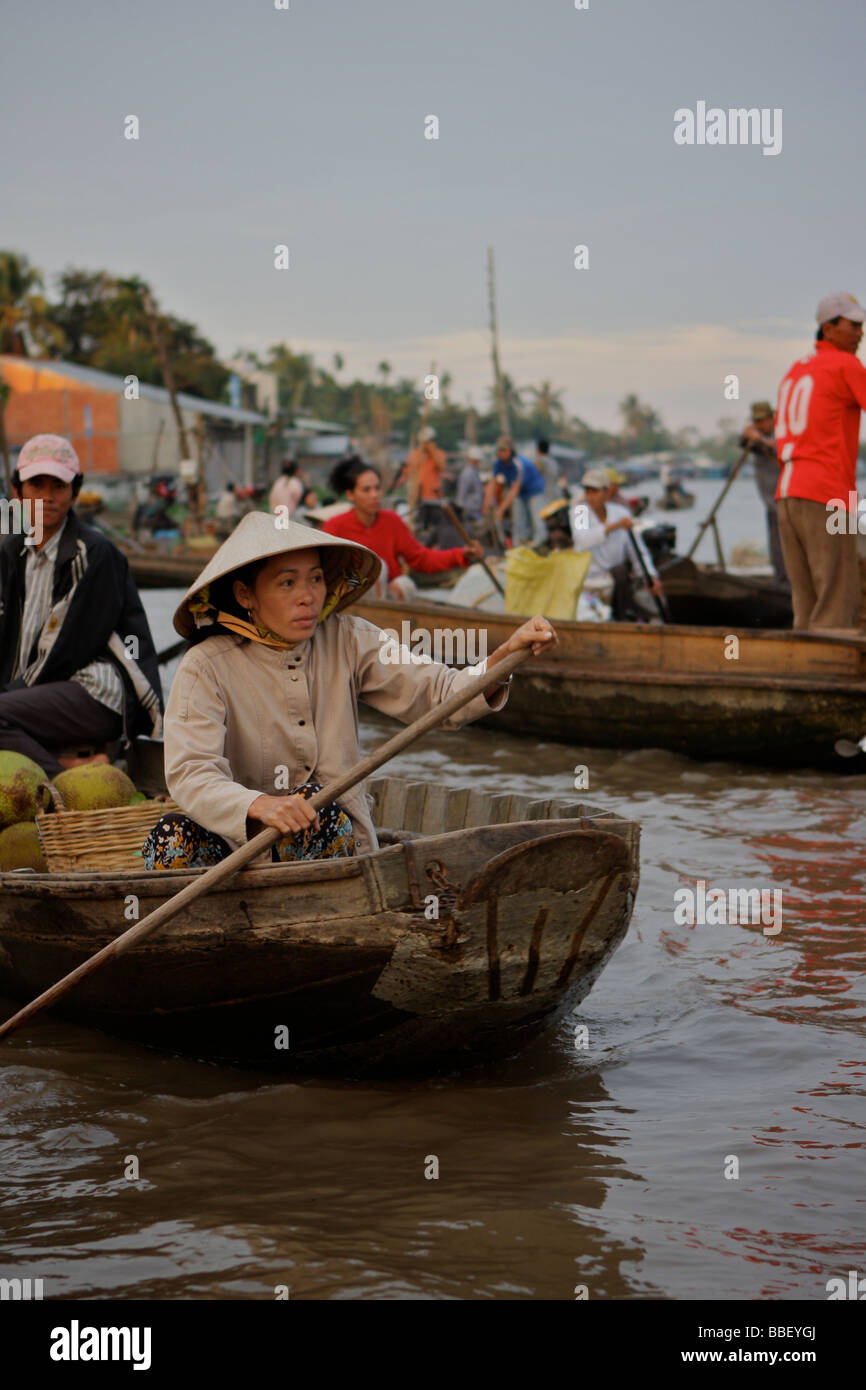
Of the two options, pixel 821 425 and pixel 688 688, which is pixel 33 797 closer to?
pixel 688 688

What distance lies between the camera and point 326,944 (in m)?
3.70

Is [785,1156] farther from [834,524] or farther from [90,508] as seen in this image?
[90,508]

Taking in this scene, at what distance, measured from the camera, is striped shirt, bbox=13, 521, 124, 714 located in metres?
5.62

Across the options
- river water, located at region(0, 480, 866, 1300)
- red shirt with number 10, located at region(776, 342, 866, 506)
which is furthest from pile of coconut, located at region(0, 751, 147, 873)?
red shirt with number 10, located at region(776, 342, 866, 506)

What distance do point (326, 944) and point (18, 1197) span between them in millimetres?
900

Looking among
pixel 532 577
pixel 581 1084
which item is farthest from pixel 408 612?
pixel 581 1084

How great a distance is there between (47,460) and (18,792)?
121 cm

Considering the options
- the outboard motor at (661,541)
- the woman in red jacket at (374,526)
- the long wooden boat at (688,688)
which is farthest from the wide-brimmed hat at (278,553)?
the outboard motor at (661,541)

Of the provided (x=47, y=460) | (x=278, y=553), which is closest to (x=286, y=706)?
(x=278, y=553)

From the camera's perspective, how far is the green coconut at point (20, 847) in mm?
4930

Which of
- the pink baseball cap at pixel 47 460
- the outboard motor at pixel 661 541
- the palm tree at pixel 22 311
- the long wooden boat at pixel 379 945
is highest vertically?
the palm tree at pixel 22 311

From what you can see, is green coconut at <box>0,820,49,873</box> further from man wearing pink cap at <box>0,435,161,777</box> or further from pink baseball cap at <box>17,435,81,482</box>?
pink baseball cap at <box>17,435,81,482</box>

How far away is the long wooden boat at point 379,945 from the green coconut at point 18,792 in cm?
79

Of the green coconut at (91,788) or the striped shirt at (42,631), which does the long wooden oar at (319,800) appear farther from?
the striped shirt at (42,631)
